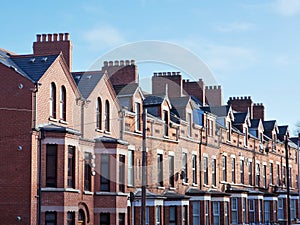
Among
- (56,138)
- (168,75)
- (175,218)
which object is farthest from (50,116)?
(168,75)

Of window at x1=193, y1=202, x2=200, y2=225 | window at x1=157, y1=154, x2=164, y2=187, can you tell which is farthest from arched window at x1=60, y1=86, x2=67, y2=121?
window at x1=193, y1=202, x2=200, y2=225

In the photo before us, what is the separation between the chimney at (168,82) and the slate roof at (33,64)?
17861 mm

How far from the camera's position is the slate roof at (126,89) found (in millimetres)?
41156

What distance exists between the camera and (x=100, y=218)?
121 ft

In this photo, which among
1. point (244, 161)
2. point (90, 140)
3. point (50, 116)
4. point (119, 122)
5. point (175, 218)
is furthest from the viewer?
point (244, 161)

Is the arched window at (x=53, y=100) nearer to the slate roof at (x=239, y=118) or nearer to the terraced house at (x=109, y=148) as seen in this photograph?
the terraced house at (x=109, y=148)

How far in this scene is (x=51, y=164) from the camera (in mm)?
32719

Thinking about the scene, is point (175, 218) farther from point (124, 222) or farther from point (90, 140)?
point (90, 140)

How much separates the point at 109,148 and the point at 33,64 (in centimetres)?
655

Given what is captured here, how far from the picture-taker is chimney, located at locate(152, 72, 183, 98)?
5209 centimetres

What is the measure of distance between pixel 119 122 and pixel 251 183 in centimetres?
2615

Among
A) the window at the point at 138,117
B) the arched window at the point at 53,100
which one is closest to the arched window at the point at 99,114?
the window at the point at 138,117

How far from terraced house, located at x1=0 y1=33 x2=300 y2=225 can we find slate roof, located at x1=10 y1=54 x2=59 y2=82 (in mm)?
66

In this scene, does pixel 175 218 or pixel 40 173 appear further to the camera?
pixel 175 218
